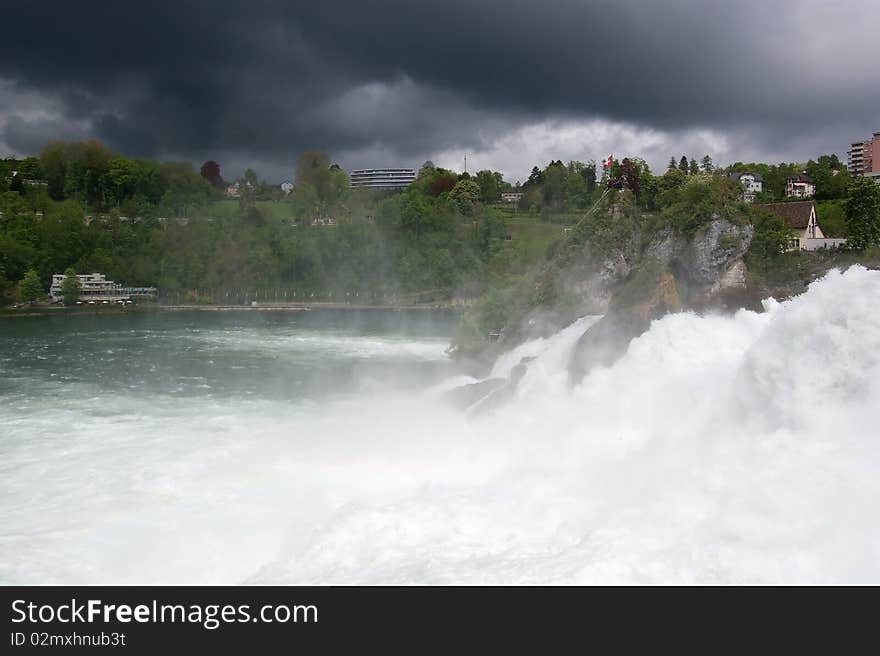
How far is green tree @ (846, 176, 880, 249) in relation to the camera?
23.9 m

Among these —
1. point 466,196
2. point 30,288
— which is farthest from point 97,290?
point 466,196

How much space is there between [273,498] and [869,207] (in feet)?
72.9

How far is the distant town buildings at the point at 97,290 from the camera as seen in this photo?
56.5 m

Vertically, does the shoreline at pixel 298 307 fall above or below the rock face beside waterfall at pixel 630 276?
below

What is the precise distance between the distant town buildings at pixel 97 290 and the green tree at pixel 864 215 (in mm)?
51307

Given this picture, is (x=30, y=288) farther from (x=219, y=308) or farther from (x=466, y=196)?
(x=466, y=196)

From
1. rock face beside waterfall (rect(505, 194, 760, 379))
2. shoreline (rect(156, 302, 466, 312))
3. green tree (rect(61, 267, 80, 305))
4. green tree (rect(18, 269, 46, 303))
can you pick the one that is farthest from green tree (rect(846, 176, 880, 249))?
green tree (rect(18, 269, 46, 303))

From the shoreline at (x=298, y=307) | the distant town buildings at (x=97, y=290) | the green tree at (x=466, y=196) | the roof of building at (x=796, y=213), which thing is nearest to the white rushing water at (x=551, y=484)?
the roof of building at (x=796, y=213)

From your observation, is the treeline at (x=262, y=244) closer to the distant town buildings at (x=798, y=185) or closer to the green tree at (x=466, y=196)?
the green tree at (x=466, y=196)

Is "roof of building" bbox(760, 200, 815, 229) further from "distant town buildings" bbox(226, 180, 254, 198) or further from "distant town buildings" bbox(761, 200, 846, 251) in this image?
"distant town buildings" bbox(226, 180, 254, 198)

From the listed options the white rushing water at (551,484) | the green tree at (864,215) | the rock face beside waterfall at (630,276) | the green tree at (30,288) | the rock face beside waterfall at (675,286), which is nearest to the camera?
the white rushing water at (551,484)

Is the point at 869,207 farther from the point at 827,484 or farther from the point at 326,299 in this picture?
the point at 326,299

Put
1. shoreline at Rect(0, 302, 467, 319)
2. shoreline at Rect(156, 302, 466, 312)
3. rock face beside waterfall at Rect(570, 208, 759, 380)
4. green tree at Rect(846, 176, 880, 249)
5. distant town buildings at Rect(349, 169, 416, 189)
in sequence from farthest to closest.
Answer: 1. distant town buildings at Rect(349, 169, 416, 189)
2. shoreline at Rect(156, 302, 466, 312)
3. shoreline at Rect(0, 302, 467, 319)
4. green tree at Rect(846, 176, 880, 249)
5. rock face beside waterfall at Rect(570, 208, 759, 380)

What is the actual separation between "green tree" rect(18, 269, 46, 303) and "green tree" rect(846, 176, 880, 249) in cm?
5328
